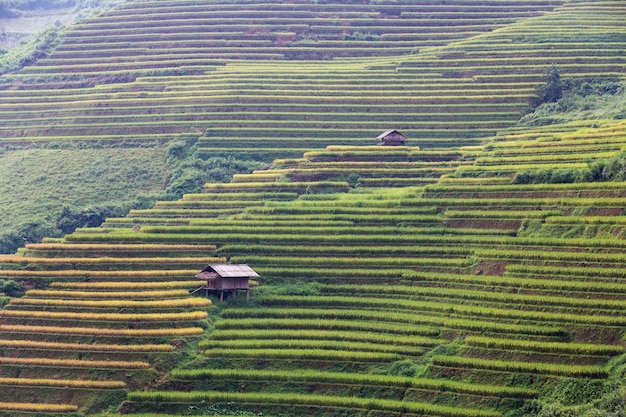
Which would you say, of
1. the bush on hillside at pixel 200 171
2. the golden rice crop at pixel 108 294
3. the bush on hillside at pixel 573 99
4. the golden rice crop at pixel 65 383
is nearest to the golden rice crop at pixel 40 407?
the golden rice crop at pixel 65 383

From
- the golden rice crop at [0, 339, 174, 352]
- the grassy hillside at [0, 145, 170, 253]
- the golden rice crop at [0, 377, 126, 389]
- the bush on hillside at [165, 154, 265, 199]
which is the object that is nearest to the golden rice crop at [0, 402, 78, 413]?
the golden rice crop at [0, 377, 126, 389]

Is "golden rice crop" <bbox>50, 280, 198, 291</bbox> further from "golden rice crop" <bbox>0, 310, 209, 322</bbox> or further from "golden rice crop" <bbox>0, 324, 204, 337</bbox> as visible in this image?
"golden rice crop" <bbox>0, 324, 204, 337</bbox>

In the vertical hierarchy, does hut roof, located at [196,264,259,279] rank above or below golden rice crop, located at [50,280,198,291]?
above

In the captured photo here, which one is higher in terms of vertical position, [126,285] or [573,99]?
[573,99]

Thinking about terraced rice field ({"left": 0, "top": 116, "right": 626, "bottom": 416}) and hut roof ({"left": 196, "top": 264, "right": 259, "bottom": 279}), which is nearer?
terraced rice field ({"left": 0, "top": 116, "right": 626, "bottom": 416})

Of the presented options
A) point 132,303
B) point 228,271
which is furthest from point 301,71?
point 132,303

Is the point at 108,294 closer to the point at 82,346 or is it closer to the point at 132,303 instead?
the point at 132,303

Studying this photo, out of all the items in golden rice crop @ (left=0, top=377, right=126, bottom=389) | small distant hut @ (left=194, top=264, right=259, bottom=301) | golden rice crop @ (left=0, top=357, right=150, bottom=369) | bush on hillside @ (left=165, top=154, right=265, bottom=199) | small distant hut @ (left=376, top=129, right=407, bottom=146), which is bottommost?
golden rice crop @ (left=0, top=377, right=126, bottom=389)
